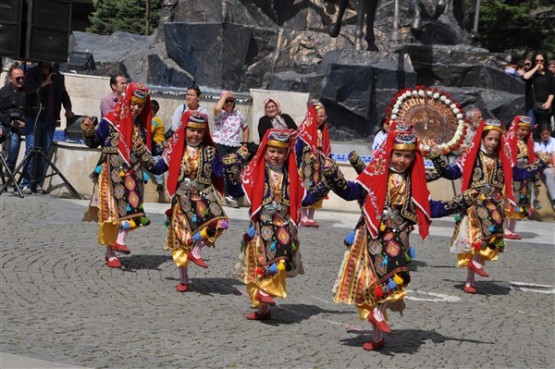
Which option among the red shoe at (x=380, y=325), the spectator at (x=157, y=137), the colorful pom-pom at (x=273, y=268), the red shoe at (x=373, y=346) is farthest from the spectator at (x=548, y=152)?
the red shoe at (x=380, y=325)

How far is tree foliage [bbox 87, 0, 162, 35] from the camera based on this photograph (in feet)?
121

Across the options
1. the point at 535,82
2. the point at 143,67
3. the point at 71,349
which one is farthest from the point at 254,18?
the point at 71,349

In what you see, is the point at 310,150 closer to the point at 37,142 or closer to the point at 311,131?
the point at 311,131

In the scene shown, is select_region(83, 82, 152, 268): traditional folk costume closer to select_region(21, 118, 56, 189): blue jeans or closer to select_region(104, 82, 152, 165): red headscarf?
select_region(104, 82, 152, 165): red headscarf

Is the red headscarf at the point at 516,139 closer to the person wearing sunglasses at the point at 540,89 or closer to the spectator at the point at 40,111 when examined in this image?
the person wearing sunglasses at the point at 540,89

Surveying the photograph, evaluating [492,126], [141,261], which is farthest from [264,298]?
[492,126]

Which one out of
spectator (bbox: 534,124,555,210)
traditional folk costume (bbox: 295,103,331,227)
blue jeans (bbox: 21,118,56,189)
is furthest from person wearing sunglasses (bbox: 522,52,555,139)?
blue jeans (bbox: 21,118,56,189)

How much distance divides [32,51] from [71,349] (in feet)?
29.7

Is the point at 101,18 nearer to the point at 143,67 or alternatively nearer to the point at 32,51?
the point at 143,67

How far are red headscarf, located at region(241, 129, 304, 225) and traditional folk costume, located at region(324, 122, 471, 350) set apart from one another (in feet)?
2.53

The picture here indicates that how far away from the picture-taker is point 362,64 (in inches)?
784

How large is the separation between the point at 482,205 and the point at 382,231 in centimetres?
316

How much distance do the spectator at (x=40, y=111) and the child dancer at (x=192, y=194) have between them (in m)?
6.25

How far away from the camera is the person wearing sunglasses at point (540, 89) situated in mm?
19875
